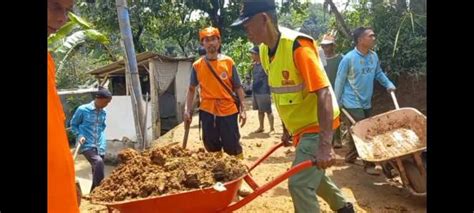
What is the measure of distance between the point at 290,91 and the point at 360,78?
2.61 meters

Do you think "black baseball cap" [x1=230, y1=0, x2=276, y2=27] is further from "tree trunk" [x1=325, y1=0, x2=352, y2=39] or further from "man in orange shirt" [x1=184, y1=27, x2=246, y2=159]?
"tree trunk" [x1=325, y1=0, x2=352, y2=39]

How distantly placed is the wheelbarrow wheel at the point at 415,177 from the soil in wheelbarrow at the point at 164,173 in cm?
199

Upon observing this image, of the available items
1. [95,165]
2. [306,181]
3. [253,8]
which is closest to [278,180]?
[306,181]

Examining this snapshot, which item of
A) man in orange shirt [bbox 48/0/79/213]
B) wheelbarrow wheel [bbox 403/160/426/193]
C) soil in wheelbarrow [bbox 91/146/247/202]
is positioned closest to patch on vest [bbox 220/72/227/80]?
soil in wheelbarrow [bbox 91/146/247/202]

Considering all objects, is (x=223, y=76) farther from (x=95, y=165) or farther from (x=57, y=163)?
(x=57, y=163)

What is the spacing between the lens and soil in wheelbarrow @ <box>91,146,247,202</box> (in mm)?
2799

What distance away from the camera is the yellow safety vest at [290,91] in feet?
10.1

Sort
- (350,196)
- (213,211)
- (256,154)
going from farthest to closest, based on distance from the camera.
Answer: (256,154)
(350,196)
(213,211)

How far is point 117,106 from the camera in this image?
36.1ft

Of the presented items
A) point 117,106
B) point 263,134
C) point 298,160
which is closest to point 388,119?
point 298,160

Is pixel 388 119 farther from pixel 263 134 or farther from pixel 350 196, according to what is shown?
pixel 263 134
